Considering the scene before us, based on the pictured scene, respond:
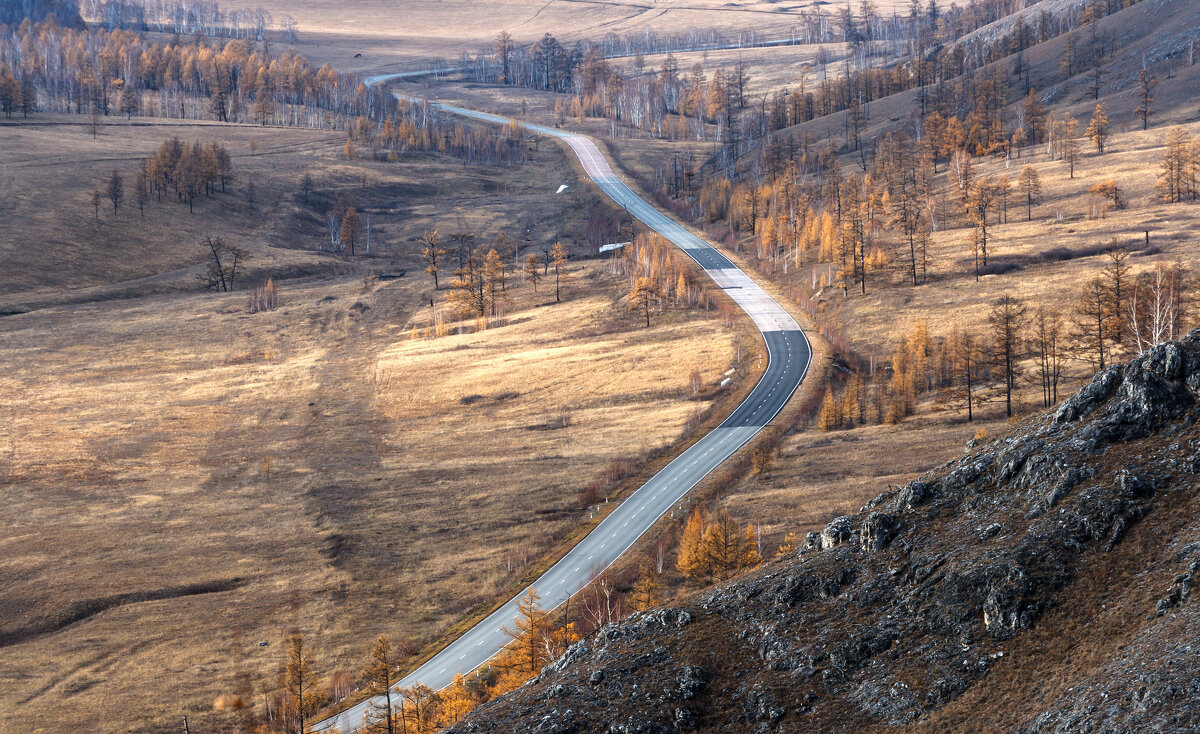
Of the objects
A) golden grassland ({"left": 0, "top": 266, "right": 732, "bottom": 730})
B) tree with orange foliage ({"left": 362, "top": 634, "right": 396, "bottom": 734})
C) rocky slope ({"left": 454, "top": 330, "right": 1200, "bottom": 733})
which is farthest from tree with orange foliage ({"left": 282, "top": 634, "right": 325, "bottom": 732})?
rocky slope ({"left": 454, "top": 330, "right": 1200, "bottom": 733})

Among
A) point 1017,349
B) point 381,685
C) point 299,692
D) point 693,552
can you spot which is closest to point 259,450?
point 381,685

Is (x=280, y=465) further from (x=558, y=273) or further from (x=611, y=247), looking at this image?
(x=611, y=247)

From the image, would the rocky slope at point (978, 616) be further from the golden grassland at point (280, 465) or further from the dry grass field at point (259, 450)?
the golden grassland at point (280, 465)

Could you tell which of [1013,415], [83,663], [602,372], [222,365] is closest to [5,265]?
[222,365]

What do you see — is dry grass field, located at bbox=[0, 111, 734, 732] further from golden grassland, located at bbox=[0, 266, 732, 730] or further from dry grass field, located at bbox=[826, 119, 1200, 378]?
dry grass field, located at bbox=[826, 119, 1200, 378]

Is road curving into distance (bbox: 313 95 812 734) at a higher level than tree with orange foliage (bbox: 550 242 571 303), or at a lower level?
lower

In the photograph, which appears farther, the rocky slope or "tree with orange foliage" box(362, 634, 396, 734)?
"tree with orange foliage" box(362, 634, 396, 734)
